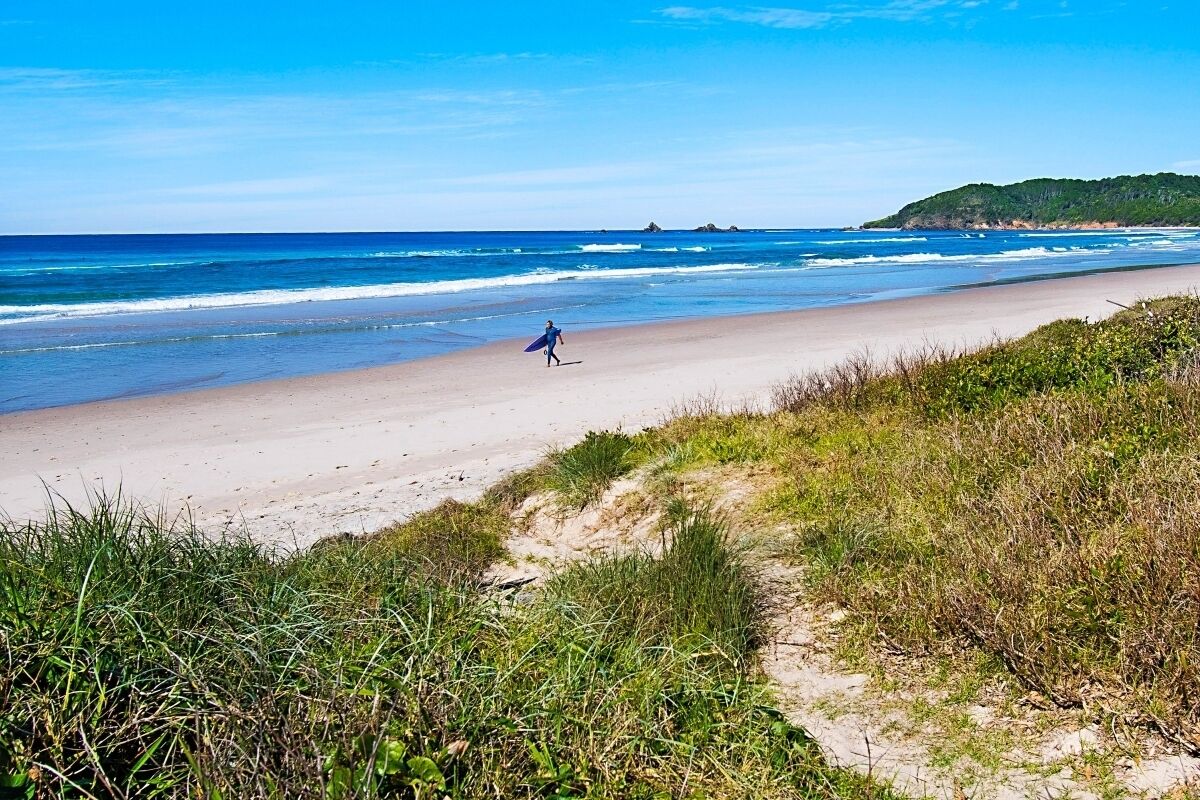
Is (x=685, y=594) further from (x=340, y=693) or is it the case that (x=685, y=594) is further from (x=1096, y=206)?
(x=1096, y=206)

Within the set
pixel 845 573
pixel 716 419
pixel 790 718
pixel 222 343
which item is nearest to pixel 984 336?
pixel 716 419

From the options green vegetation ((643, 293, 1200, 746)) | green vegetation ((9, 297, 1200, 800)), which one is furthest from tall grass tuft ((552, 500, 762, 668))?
green vegetation ((643, 293, 1200, 746))

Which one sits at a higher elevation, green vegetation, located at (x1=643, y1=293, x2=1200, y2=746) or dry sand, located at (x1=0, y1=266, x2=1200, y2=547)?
green vegetation, located at (x1=643, y1=293, x2=1200, y2=746)

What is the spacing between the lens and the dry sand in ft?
32.1

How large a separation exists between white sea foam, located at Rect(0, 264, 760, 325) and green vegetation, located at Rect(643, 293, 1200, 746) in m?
32.0

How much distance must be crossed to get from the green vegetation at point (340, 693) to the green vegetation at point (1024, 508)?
1097 mm

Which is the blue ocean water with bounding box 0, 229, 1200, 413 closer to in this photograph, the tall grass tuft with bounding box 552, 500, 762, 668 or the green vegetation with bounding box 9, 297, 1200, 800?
the green vegetation with bounding box 9, 297, 1200, 800

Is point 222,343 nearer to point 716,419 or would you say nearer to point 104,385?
point 104,385

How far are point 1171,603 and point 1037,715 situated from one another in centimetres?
71

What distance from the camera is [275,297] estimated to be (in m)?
39.0

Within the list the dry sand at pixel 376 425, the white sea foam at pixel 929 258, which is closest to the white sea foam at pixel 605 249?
the white sea foam at pixel 929 258

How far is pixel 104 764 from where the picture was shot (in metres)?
2.71

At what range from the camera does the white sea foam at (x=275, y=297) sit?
1336 inches

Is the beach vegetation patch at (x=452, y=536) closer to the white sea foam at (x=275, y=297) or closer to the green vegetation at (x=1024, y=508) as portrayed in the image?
the green vegetation at (x=1024, y=508)
